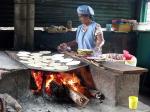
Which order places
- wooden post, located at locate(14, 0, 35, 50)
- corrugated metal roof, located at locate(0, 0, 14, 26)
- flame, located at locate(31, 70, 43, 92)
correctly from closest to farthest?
flame, located at locate(31, 70, 43, 92)
wooden post, located at locate(14, 0, 35, 50)
corrugated metal roof, located at locate(0, 0, 14, 26)

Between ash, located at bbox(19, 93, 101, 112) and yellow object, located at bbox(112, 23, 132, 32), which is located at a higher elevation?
yellow object, located at bbox(112, 23, 132, 32)

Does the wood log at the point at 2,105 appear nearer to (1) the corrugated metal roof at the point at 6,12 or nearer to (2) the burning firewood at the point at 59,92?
(2) the burning firewood at the point at 59,92

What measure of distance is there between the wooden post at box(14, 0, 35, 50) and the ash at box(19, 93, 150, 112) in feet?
7.46

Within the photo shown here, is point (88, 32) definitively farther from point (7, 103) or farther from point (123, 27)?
point (7, 103)

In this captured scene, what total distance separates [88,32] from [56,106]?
2.37 m

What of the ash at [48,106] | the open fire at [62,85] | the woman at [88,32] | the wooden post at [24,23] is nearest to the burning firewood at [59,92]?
the open fire at [62,85]

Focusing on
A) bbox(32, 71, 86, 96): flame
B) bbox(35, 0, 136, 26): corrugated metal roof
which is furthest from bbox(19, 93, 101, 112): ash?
bbox(35, 0, 136, 26): corrugated metal roof

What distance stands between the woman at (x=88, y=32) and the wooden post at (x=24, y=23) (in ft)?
2.75

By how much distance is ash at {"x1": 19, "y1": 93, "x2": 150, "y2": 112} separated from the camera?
4.71 m

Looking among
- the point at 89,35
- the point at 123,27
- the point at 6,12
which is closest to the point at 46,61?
the point at 89,35

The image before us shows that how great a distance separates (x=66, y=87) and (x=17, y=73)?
98 cm

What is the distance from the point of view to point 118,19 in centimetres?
969

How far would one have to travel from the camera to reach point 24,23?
694 centimetres

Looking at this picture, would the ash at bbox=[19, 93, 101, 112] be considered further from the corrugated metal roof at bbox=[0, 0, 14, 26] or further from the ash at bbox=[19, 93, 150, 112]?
the corrugated metal roof at bbox=[0, 0, 14, 26]
